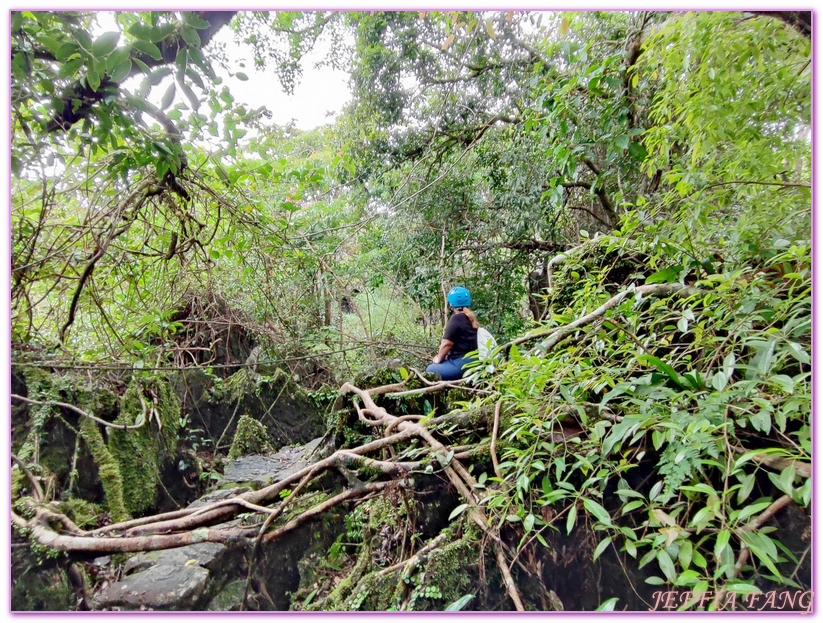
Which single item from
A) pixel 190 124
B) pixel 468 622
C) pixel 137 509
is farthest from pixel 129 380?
pixel 468 622

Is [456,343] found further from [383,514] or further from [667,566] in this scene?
[667,566]

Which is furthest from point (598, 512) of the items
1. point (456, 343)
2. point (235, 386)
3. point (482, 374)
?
point (235, 386)

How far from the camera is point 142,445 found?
3.16 m

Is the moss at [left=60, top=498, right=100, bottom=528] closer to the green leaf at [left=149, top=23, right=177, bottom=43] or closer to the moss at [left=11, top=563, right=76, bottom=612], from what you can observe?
the moss at [left=11, top=563, right=76, bottom=612]

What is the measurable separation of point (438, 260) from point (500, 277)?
738 millimetres

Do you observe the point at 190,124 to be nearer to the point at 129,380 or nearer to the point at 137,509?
the point at 129,380

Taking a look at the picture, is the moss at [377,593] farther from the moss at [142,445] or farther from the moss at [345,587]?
the moss at [142,445]

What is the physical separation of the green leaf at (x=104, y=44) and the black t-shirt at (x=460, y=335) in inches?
100.0

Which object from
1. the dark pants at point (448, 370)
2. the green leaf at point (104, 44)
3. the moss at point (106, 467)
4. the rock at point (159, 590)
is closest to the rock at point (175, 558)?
the rock at point (159, 590)

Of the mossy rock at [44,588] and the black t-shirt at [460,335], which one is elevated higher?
the black t-shirt at [460,335]

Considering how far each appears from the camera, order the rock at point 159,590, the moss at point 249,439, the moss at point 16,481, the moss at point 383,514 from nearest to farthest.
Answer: the moss at point 383,514 → the rock at point 159,590 → the moss at point 16,481 → the moss at point 249,439

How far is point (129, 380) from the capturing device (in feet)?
10.8

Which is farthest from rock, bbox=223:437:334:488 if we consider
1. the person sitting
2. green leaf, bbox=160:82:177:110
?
green leaf, bbox=160:82:177:110

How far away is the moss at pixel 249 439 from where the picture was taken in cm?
415
